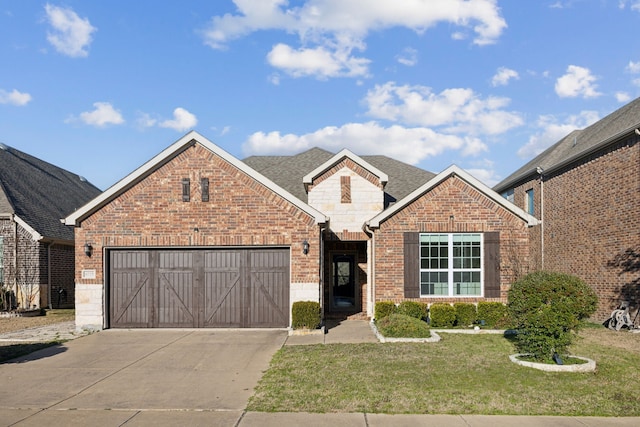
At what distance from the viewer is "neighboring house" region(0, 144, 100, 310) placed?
20.1 metres

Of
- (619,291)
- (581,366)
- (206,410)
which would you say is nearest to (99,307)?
(206,410)

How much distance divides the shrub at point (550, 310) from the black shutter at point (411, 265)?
5.79 meters

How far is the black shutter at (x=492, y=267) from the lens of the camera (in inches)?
624

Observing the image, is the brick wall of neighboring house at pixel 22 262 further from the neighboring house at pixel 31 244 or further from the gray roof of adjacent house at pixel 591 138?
the gray roof of adjacent house at pixel 591 138

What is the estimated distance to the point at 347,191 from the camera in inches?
727

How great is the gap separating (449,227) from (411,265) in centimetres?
170

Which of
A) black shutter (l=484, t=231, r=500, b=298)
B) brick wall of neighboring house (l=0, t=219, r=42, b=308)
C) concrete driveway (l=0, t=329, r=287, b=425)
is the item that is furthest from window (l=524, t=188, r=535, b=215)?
brick wall of neighboring house (l=0, t=219, r=42, b=308)

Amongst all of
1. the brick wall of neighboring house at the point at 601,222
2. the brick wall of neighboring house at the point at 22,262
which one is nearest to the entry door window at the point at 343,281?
the brick wall of neighboring house at the point at 601,222

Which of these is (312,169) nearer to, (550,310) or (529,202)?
(529,202)

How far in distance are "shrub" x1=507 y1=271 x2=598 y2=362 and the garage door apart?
694 cm

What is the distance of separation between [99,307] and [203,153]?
5326mm

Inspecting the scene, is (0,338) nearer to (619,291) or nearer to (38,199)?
(38,199)

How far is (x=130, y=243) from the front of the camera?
1484cm

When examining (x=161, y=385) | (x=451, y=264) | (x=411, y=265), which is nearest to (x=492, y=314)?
(x=451, y=264)
